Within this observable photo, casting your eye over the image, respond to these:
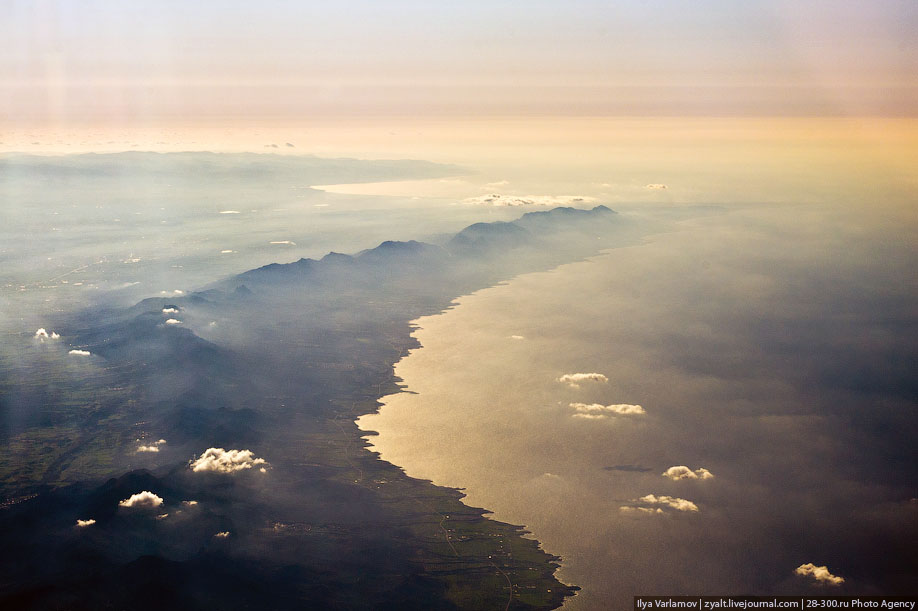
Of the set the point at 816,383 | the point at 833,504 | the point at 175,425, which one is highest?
the point at 816,383

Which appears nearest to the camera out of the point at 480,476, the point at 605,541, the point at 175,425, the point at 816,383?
the point at 605,541

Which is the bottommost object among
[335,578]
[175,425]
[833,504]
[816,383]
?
[335,578]

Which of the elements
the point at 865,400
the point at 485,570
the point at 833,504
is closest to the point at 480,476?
the point at 485,570

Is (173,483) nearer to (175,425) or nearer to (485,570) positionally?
(175,425)

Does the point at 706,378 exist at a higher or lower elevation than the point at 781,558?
higher

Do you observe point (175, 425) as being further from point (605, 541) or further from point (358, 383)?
point (605, 541)

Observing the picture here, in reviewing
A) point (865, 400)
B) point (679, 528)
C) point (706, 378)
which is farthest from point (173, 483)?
point (865, 400)

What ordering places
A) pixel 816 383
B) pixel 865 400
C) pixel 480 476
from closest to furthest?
1. pixel 480 476
2. pixel 865 400
3. pixel 816 383

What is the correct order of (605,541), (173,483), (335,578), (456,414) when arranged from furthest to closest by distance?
(456,414), (173,483), (605,541), (335,578)

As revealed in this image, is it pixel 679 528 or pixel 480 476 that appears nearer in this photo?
pixel 679 528
